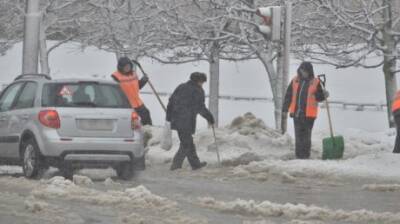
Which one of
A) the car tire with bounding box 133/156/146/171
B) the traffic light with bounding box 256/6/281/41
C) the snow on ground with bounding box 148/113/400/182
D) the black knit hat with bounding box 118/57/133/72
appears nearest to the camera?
the car tire with bounding box 133/156/146/171

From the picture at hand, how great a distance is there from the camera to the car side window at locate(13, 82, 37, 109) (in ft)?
49.0

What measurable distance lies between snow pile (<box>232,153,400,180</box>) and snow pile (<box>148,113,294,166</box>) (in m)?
1.30

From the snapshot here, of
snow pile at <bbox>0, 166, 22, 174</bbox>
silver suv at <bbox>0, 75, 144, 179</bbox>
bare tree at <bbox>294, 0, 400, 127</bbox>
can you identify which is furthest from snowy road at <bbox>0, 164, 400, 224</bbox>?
bare tree at <bbox>294, 0, 400, 127</bbox>

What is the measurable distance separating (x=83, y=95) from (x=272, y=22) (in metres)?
4.72

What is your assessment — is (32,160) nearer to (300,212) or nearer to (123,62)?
(123,62)

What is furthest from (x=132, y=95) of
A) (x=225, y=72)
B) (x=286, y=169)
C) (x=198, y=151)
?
(x=225, y=72)

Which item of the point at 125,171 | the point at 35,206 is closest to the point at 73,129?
the point at 125,171

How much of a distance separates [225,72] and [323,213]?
3612cm


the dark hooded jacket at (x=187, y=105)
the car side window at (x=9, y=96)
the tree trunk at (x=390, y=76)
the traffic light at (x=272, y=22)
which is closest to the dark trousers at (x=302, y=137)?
the traffic light at (x=272, y=22)

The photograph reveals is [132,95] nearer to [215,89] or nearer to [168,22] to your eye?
[168,22]

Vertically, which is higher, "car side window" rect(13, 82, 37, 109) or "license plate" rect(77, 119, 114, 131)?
"car side window" rect(13, 82, 37, 109)

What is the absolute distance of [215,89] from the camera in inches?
1182

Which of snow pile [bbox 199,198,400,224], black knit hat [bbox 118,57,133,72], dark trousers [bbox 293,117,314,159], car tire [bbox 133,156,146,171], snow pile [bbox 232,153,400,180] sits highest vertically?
black knit hat [bbox 118,57,133,72]

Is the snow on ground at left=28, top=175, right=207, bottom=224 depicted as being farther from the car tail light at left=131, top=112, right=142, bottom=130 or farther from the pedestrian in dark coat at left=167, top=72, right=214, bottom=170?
the pedestrian in dark coat at left=167, top=72, right=214, bottom=170
